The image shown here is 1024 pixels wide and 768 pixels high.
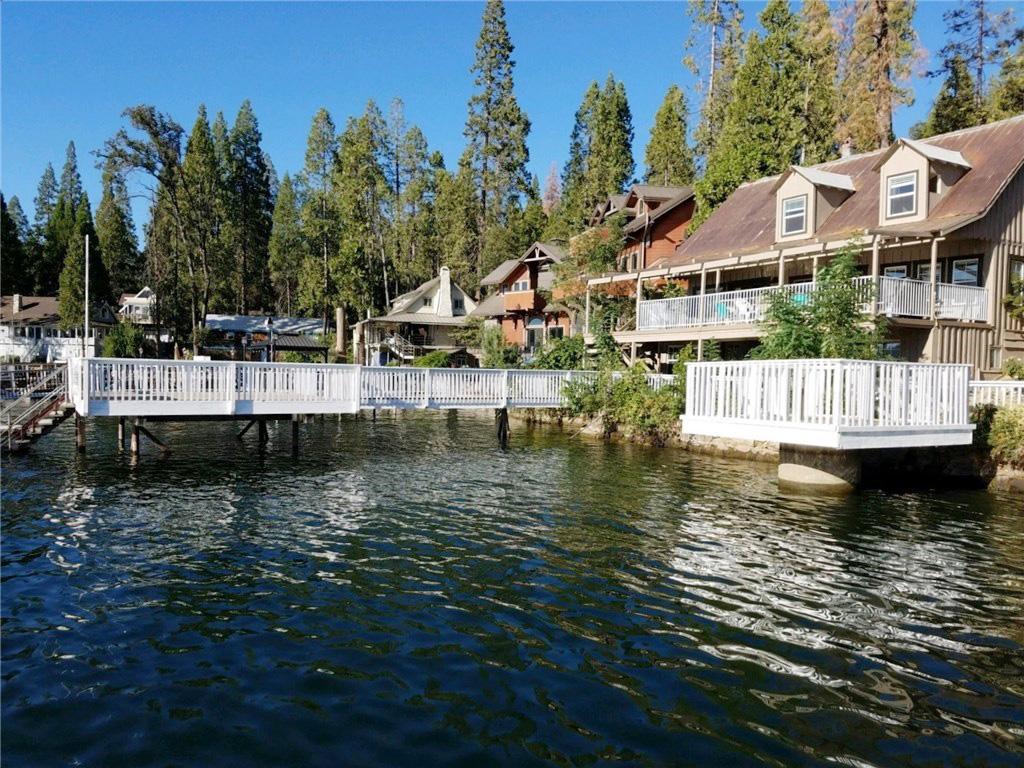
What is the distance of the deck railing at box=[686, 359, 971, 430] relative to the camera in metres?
13.8

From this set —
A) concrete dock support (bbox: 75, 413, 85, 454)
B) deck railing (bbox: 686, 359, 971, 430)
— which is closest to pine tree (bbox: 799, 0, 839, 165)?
deck railing (bbox: 686, 359, 971, 430)

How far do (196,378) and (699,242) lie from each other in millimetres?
21874

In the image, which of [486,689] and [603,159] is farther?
[603,159]

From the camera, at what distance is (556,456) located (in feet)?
71.4

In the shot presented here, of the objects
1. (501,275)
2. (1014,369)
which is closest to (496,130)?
(501,275)

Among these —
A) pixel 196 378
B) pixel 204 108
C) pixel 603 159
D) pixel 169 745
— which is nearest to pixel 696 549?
pixel 169 745

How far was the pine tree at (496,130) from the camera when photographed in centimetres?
6519

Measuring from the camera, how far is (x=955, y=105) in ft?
129

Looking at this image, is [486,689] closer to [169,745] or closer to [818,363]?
[169,745]

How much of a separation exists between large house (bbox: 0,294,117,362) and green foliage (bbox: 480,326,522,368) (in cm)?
3689

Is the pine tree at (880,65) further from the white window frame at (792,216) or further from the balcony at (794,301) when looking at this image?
the balcony at (794,301)

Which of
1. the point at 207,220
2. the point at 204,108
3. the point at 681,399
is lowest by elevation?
the point at 681,399

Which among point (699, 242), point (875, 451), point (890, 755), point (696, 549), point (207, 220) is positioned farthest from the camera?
point (207, 220)

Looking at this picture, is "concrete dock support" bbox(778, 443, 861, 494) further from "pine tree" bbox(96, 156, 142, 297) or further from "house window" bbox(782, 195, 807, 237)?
"pine tree" bbox(96, 156, 142, 297)
